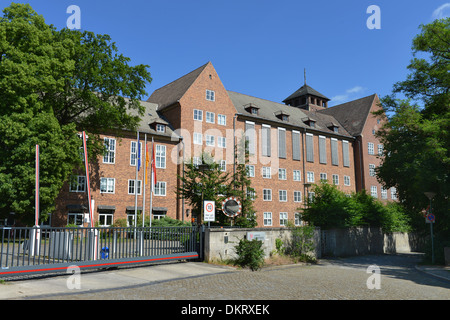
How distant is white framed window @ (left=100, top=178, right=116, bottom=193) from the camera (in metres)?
33.5

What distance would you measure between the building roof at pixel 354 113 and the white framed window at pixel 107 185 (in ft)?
116

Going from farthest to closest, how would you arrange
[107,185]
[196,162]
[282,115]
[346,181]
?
[346,181]
[282,115]
[107,185]
[196,162]

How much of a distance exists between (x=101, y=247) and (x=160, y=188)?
23.8 meters

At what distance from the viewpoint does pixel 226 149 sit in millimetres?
40719

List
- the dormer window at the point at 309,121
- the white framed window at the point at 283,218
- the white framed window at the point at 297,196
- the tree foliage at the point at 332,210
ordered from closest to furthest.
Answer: the tree foliage at the point at 332,210, the white framed window at the point at 283,218, the white framed window at the point at 297,196, the dormer window at the point at 309,121

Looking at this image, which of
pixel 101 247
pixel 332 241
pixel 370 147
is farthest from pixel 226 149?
pixel 101 247

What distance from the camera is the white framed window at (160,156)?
3678cm

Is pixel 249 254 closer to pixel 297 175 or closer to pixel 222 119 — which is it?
pixel 222 119

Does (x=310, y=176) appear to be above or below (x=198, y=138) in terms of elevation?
below

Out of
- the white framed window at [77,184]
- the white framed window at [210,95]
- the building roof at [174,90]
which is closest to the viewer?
the white framed window at [77,184]

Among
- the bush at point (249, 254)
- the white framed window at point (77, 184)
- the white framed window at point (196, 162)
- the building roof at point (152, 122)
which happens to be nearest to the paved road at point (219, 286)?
the bush at point (249, 254)

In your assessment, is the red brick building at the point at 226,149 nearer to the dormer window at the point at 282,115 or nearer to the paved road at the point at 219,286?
the dormer window at the point at 282,115
